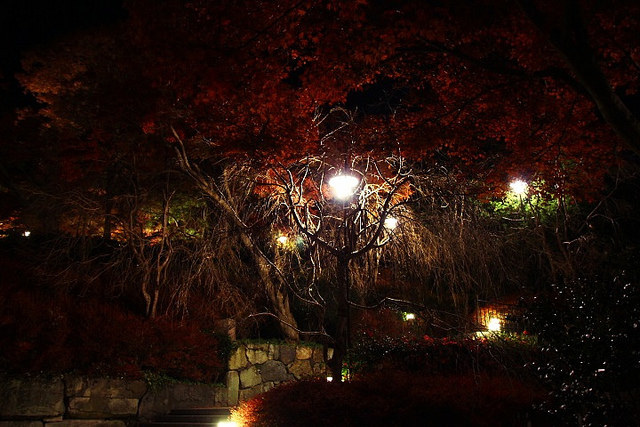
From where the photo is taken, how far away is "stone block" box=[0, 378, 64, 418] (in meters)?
8.53

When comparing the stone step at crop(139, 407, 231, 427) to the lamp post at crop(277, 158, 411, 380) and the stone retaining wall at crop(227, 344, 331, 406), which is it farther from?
the lamp post at crop(277, 158, 411, 380)

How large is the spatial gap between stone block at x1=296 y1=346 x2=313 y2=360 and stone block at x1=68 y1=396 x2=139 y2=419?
192 inches

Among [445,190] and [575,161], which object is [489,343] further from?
[575,161]

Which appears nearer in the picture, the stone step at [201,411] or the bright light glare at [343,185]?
the bright light glare at [343,185]

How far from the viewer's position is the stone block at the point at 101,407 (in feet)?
30.0

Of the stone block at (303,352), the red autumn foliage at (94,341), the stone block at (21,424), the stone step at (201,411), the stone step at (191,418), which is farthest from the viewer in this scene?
the stone block at (303,352)

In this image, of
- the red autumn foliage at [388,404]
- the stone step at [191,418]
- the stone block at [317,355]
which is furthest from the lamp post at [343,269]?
the stone block at [317,355]

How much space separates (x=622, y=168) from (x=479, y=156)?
331cm

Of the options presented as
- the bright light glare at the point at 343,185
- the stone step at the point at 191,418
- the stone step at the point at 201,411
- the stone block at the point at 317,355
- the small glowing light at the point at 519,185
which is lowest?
the stone step at the point at 191,418

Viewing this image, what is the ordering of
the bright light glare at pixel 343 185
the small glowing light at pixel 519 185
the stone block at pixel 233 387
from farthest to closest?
the stone block at pixel 233 387 < the small glowing light at pixel 519 185 < the bright light glare at pixel 343 185

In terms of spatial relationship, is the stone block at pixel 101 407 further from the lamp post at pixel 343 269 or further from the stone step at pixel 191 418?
the lamp post at pixel 343 269

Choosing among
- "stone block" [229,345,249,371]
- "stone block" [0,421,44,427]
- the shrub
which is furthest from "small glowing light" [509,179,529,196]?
"stone block" [0,421,44,427]

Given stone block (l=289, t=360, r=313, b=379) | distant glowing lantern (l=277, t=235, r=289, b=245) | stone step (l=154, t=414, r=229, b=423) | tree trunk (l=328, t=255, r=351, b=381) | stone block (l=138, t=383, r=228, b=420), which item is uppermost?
distant glowing lantern (l=277, t=235, r=289, b=245)

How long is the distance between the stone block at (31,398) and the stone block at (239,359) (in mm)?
4138
